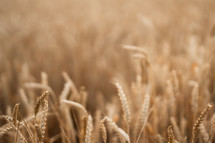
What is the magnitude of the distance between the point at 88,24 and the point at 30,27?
472 mm

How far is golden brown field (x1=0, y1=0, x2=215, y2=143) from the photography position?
1.86 feet

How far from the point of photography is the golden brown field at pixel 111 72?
1.86ft

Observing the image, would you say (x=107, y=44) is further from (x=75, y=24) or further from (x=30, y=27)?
(x=30, y=27)

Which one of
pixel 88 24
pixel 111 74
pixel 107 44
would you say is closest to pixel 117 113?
pixel 111 74

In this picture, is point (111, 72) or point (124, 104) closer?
point (124, 104)

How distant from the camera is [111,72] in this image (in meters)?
1.12

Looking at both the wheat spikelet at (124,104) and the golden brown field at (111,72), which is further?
the golden brown field at (111,72)

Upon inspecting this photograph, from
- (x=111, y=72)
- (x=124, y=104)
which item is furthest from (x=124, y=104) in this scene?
(x=111, y=72)

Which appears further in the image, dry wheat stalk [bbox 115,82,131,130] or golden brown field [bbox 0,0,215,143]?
golden brown field [bbox 0,0,215,143]

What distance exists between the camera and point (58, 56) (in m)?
1.26

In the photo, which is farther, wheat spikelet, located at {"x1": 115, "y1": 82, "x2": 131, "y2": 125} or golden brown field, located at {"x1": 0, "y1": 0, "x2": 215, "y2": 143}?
golden brown field, located at {"x1": 0, "y1": 0, "x2": 215, "y2": 143}

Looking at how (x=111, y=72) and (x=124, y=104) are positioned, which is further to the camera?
(x=111, y=72)

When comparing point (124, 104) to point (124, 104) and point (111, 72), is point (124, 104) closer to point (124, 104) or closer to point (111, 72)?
point (124, 104)

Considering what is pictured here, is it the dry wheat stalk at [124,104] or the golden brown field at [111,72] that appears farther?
the golden brown field at [111,72]
